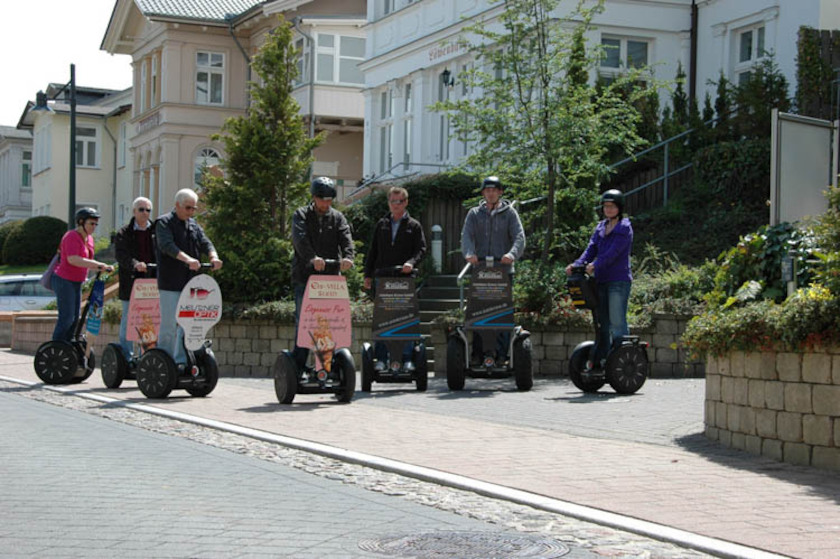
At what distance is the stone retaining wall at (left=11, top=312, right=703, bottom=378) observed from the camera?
1423 centimetres

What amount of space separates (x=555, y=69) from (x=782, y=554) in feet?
36.9

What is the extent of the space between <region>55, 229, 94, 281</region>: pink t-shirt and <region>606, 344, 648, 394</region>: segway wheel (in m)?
6.16

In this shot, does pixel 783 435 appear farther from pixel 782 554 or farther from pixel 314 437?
pixel 314 437

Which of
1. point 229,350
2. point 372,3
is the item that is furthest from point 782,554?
point 372,3

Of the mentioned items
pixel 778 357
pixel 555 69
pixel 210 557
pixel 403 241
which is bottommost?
pixel 210 557

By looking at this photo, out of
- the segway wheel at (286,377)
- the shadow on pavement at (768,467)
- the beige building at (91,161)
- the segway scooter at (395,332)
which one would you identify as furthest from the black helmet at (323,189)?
the beige building at (91,161)

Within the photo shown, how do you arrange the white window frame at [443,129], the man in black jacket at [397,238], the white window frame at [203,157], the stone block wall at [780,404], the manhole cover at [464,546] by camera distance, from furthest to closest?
1. the white window frame at [203,157]
2. the white window frame at [443,129]
3. the man in black jacket at [397,238]
4. the stone block wall at [780,404]
5. the manhole cover at [464,546]

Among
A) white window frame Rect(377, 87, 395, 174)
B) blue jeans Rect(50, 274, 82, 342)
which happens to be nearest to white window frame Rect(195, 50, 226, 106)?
white window frame Rect(377, 87, 395, 174)

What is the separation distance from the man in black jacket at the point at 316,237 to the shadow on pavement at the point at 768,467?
3911mm

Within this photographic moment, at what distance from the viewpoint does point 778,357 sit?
25.1 ft

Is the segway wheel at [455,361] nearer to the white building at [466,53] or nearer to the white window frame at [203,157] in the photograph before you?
the white building at [466,53]

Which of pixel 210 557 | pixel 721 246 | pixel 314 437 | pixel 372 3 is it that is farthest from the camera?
pixel 372 3

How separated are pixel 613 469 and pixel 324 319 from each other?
165 inches

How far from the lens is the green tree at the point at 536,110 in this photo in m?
15.3
